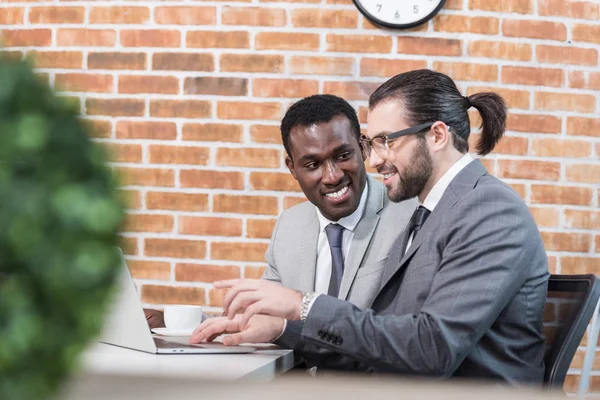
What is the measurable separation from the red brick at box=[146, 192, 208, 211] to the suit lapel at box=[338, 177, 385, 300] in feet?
2.10

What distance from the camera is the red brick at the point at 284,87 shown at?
2.46 metres

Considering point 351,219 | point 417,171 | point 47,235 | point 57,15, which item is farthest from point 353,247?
point 47,235

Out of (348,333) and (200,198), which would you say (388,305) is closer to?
(348,333)

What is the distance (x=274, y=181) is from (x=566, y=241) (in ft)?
3.58

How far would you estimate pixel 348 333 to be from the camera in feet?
4.98

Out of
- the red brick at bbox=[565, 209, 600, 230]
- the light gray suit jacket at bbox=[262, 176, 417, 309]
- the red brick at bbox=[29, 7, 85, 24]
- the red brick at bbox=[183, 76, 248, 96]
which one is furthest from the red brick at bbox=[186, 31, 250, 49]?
the red brick at bbox=[565, 209, 600, 230]

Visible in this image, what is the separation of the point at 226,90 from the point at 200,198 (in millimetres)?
408

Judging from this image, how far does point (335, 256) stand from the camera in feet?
6.90

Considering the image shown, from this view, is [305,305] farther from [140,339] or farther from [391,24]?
[391,24]

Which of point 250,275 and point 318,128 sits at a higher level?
point 318,128

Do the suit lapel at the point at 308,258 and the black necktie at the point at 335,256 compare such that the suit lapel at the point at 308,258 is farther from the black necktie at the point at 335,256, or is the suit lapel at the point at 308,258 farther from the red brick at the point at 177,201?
the red brick at the point at 177,201

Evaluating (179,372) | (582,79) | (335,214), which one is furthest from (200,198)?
(179,372)

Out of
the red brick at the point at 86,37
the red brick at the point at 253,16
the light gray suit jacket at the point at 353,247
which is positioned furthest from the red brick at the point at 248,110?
the red brick at the point at 86,37

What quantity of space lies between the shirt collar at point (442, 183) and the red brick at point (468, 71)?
0.70 meters
